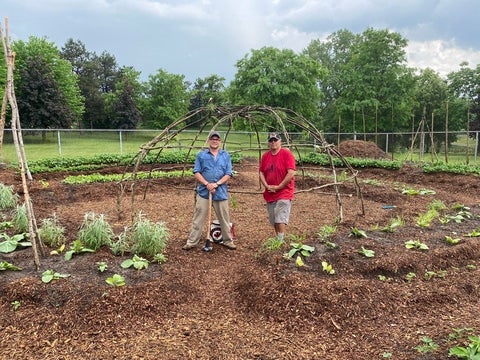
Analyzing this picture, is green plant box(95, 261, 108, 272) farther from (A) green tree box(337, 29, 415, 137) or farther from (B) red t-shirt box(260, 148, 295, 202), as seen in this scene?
(A) green tree box(337, 29, 415, 137)

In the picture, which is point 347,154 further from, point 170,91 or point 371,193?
point 170,91

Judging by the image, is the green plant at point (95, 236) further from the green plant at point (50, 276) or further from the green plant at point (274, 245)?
the green plant at point (274, 245)

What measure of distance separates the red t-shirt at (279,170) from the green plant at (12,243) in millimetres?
3155

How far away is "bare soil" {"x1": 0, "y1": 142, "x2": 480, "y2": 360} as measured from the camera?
10.0 feet

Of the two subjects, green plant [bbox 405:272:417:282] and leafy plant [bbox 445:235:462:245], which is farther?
leafy plant [bbox 445:235:462:245]

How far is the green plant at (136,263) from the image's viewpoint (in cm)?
405

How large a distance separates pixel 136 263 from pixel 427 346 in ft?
9.38

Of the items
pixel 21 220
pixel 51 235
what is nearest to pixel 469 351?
pixel 51 235

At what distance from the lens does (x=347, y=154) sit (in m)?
16.6

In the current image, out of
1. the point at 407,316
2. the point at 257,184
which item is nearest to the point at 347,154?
the point at 257,184

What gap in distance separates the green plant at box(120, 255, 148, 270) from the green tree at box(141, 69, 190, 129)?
114ft

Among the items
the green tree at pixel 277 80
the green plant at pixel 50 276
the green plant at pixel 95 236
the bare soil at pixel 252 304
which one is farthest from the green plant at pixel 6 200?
the green tree at pixel 277 80

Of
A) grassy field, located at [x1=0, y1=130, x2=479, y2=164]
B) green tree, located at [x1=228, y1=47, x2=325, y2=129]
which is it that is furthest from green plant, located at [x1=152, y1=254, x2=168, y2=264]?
green tree, located at [x1=228, y1=47, x2=325, y2=129]

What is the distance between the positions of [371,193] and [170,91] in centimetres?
3238
